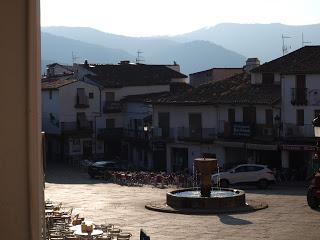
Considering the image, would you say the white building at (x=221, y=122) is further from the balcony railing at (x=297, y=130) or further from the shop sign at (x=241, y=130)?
the balcony railing at (x=297, y=130)

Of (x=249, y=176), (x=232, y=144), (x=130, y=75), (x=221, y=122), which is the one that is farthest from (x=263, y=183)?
(x=130, y=75)

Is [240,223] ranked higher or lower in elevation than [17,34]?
lower

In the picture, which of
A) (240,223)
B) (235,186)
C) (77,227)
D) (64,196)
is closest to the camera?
(77,227)

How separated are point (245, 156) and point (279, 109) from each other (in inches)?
158

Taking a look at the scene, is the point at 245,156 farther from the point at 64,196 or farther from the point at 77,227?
the point at 77,227

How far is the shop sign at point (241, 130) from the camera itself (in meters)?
43.1

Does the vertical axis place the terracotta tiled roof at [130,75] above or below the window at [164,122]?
above

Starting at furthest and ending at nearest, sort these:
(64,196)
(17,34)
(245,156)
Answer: (245,156) → (64,196) → (17,34)

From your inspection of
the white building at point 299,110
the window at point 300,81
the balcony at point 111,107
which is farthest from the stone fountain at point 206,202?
the balcony at point 111,107

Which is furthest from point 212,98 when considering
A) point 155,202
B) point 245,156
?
point 155,202

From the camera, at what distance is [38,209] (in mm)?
3947

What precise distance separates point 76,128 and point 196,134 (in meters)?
15.0

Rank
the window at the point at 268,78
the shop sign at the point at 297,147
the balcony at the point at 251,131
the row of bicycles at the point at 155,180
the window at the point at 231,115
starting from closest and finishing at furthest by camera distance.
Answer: the row of bicycles at the point at 155,180 < the shop sign at the point at 297,147 < the balcony at the point at 251,131 < the window at the point at 231,115 < the window at the point at 268,78

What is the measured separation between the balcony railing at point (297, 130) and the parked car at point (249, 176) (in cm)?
697
